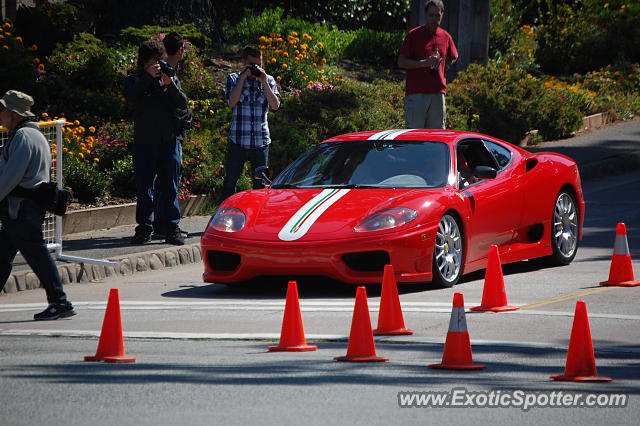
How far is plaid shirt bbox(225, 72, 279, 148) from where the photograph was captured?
1384 cm

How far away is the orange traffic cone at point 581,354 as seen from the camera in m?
6.77

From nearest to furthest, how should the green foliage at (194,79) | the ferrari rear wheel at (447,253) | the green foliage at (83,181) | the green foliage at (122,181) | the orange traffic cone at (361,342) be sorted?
the orange traffic cone at (361,342) < the ferrari rear wheel at (447,253) < the green foliage at (83,181) < the green foliage at (122,181) < the green foliage at (194,79)

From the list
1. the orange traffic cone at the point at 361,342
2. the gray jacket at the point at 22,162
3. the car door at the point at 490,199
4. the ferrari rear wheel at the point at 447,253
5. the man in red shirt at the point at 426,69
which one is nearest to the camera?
the orange traffic cone at the point at 361,342

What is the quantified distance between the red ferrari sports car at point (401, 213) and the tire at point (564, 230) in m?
0.01

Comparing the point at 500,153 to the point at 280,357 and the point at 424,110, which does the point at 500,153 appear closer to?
the point at 424,110

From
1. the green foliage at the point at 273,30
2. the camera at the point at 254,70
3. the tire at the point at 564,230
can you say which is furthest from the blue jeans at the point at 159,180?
the green foliage at the point at 273,30

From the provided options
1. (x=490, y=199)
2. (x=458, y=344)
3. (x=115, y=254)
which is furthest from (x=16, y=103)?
(x=490, y=199)

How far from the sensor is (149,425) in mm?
5938

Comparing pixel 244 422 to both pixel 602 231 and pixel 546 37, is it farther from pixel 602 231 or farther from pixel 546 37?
pixel 546 37

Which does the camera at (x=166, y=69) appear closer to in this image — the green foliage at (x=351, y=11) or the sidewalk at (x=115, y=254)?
the sidewalk at (x=115, y=254)

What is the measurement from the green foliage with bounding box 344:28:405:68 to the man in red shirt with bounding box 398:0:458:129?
34.6 ft

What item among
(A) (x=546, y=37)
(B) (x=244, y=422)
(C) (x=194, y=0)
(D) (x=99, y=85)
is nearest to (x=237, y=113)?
(D) (x=99, y=85)

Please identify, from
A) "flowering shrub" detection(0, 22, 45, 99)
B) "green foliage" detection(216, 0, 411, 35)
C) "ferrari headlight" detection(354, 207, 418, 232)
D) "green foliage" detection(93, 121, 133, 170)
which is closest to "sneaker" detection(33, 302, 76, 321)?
"ferrari headlight" detection(354, 207, 418, 232)

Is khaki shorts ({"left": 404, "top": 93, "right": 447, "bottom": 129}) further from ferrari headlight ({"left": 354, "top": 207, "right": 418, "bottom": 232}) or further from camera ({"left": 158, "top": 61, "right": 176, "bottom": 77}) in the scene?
ferrari headlight ({"left": 354, "top": 207, "right": 418, "bottom": 232})
